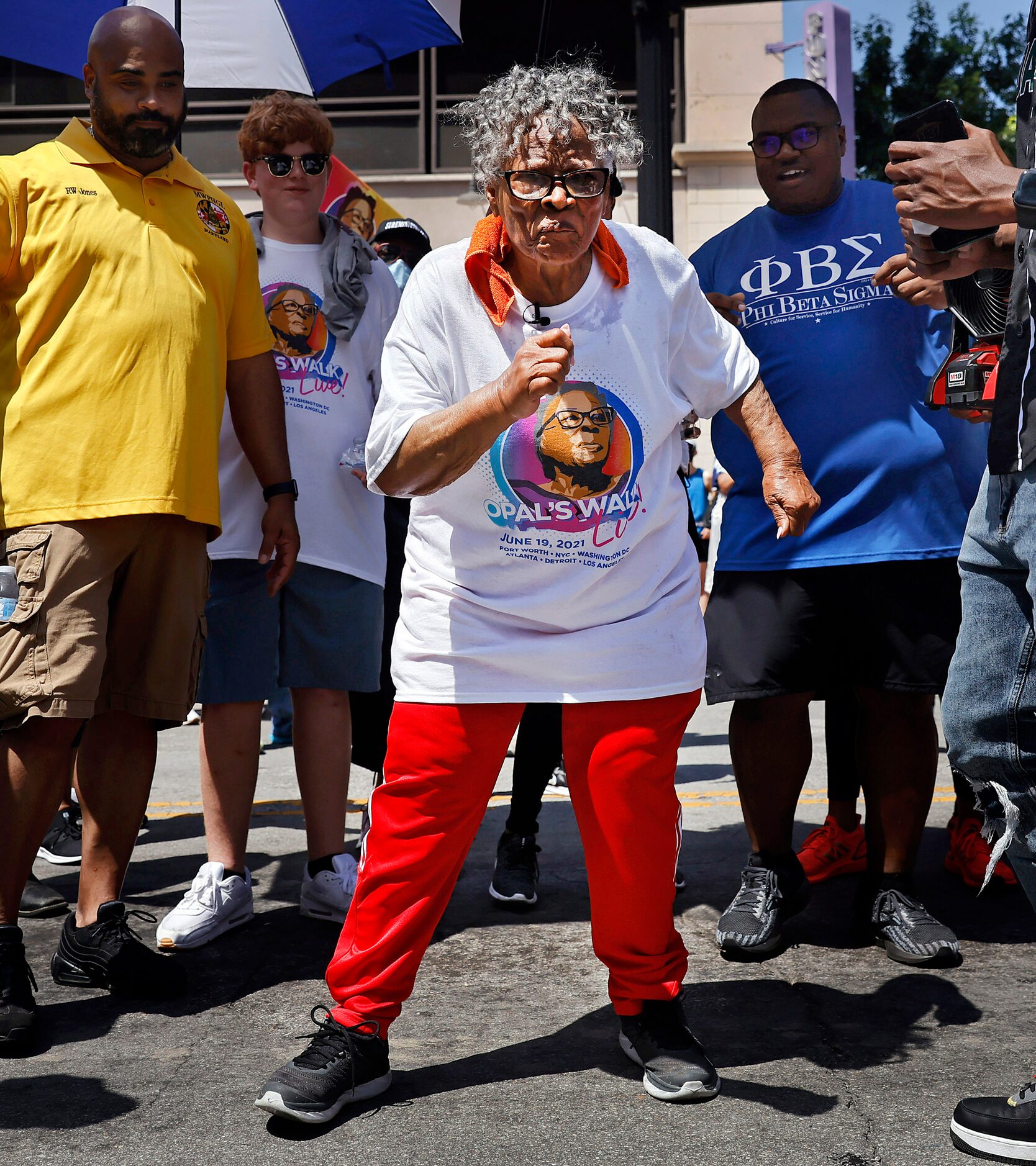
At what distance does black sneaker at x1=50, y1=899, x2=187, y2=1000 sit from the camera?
10.1ft

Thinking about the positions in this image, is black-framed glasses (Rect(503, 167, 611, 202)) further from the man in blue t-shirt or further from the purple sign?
the purple sign

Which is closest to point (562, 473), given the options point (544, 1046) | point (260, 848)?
point (544, 1046)

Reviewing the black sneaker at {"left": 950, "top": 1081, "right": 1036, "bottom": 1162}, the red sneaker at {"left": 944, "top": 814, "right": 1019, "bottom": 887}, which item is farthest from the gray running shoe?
the black sneaker at {"left": 950, "top": 1081, "right": 1036, "bottom": 1162}

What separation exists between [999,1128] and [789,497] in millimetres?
1226

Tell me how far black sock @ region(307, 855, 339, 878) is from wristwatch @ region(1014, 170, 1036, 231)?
2509 millimetres

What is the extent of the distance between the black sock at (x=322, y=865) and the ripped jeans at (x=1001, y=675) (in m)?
1.92

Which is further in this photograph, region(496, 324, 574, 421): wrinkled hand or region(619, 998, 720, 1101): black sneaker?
region(619, 998, 720, 1101): black sneaker

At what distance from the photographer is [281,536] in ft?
11.7

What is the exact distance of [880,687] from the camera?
3521 millimetres

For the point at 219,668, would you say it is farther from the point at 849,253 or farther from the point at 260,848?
the point at 849,253

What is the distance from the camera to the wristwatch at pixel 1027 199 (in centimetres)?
205

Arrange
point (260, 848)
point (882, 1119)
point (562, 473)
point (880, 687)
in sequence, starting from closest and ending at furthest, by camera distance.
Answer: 1. point (882, 1119)
2. point (562, 473)
3. point (880, 687)
4. point (260, 848)

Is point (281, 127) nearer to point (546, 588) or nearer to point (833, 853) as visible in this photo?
point (546, 588)

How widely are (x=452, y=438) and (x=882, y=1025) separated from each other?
1602mm
